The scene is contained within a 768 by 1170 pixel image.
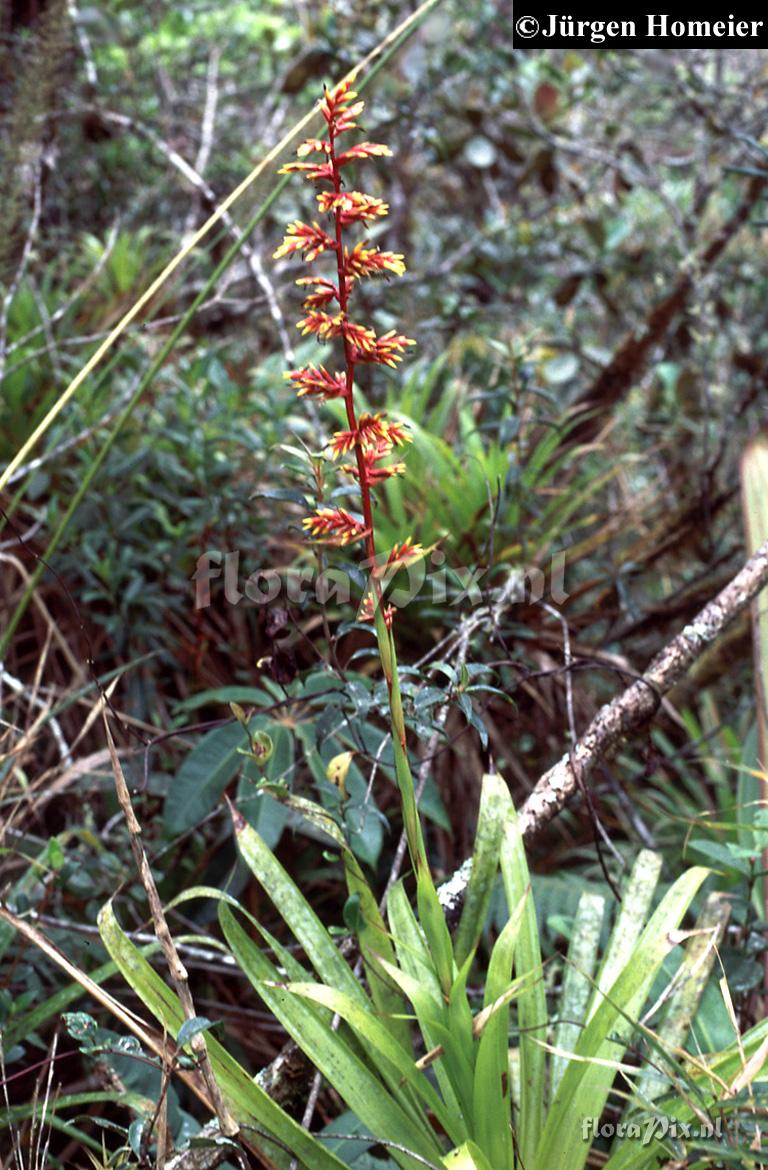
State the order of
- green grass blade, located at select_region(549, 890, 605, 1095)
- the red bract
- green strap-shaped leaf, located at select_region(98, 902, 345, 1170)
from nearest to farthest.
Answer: the red bract
green strap-shaped leaf, located at select_region(98, 902, 345, 1170)
green grass blade, located at select_region(549, 890, 605, 1095)

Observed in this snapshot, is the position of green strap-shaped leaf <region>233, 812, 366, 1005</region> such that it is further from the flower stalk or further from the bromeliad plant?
the flower stalk

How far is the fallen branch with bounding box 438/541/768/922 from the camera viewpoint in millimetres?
1045

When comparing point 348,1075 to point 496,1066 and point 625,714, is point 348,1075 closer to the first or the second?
point 496,1066

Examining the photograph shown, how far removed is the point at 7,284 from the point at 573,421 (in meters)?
1.21

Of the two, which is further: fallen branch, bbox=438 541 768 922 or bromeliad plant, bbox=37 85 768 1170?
fallen branch, bbox=438 541 768 922

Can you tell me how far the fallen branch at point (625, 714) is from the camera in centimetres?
104

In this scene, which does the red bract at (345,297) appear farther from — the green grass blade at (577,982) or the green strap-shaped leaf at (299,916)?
the green grass blade at (577,982)

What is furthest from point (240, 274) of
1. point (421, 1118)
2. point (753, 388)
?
point (421, 1118)

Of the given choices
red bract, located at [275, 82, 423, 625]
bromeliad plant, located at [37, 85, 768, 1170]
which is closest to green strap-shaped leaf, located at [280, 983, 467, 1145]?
bromeliad plant, located at [37, 85, 768, 1170]

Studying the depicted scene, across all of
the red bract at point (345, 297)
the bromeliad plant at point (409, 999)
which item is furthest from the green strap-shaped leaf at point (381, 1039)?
the red bract at point (345, 297)

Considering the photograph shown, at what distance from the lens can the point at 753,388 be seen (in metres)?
2.12

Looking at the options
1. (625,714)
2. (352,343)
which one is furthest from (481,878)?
(352,343)

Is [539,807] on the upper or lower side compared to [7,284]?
lower

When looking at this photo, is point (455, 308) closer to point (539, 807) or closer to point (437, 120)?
point (437, 120)
